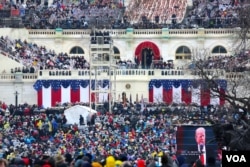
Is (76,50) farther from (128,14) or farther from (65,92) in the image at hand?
(65,92)

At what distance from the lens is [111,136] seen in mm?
82750

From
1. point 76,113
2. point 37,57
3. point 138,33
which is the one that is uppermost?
point 138,33

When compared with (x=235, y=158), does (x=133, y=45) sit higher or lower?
higher

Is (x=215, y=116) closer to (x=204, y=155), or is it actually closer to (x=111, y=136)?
(x=111, y=136)

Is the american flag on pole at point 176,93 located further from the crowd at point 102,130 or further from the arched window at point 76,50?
the arched window at point 76,50

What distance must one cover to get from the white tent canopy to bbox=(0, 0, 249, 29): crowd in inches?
737

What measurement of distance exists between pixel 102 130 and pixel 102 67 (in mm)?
18678

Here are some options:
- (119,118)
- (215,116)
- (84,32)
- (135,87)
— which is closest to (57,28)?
(84,32)

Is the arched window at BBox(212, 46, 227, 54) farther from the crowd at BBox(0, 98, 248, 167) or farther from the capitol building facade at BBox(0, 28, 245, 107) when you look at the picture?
the crowd at BBox(0, 98, 248, 167)

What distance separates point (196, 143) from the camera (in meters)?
59.1

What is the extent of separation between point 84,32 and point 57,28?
5.53ft

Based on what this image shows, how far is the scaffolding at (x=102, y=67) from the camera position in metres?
102

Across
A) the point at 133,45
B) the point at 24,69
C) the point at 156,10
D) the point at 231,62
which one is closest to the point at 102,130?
the point at 231,62

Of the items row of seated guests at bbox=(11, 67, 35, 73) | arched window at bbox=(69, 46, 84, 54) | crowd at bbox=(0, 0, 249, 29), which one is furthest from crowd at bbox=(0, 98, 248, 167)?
crowd at bbox=(0, 0, 249, 29)
